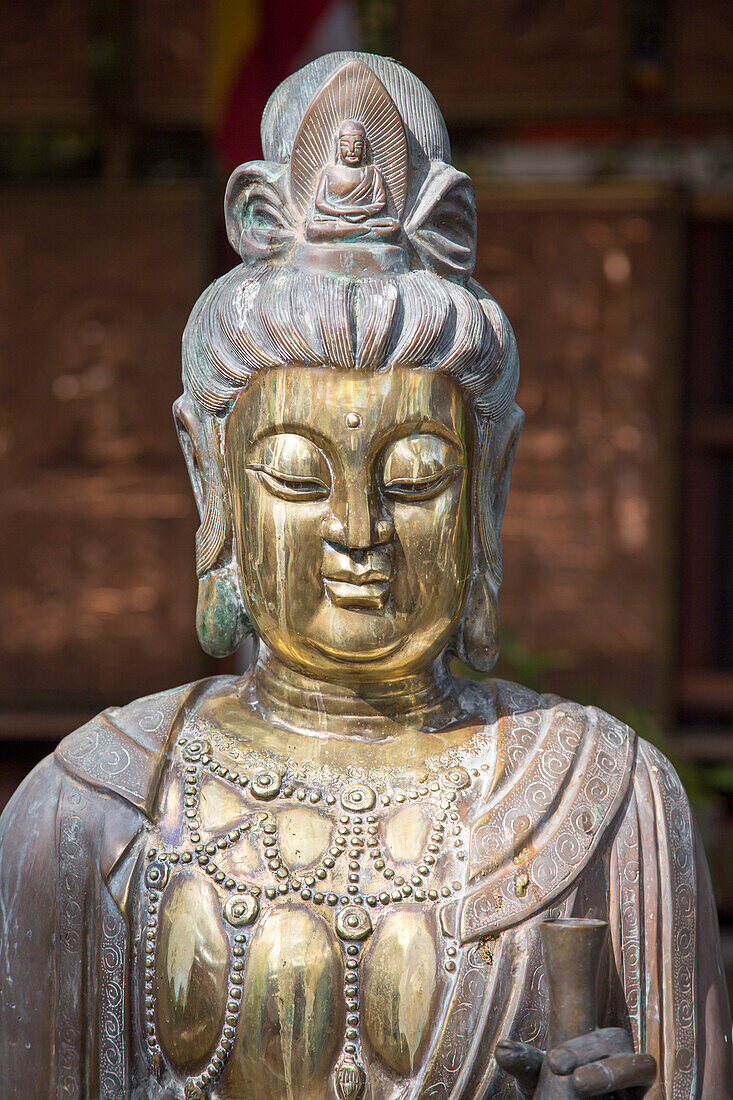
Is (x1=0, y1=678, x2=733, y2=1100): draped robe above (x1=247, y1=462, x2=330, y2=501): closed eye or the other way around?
the other way around

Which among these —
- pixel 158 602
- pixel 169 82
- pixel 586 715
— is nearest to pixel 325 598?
pixel 586 715

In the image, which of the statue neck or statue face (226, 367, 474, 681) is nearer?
statue face (226, 367, 474, 681)

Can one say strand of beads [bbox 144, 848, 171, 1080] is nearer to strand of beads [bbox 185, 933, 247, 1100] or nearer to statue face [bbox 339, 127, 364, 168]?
strand of beads [bbox 185, 933, 247, 1100]

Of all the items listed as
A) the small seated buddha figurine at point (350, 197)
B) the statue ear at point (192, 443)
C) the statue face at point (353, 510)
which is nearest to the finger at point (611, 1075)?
the statue face at point (353, 510)

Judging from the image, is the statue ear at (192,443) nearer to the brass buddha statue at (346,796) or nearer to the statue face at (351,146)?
the brass buddha statue at (346,796)

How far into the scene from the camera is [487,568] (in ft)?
5.55

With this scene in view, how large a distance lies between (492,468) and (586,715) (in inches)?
12.6

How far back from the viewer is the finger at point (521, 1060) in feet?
4.59

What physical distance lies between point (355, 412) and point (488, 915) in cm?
→ 56

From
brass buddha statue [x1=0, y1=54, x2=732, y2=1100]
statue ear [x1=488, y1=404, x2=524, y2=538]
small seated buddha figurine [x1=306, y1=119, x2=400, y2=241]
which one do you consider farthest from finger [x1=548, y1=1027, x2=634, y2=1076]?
small seated buddha figurine [x1=306, y1=119, x2=400, y2=241]

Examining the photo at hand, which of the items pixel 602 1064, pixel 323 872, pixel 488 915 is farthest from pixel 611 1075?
pixel 323 872

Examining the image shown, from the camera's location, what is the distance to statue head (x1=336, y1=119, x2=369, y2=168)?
5.08 feet

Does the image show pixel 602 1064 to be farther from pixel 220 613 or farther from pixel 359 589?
pixel 220 613

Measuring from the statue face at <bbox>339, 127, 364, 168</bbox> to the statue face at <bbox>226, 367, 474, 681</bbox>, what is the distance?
0.24 metres
